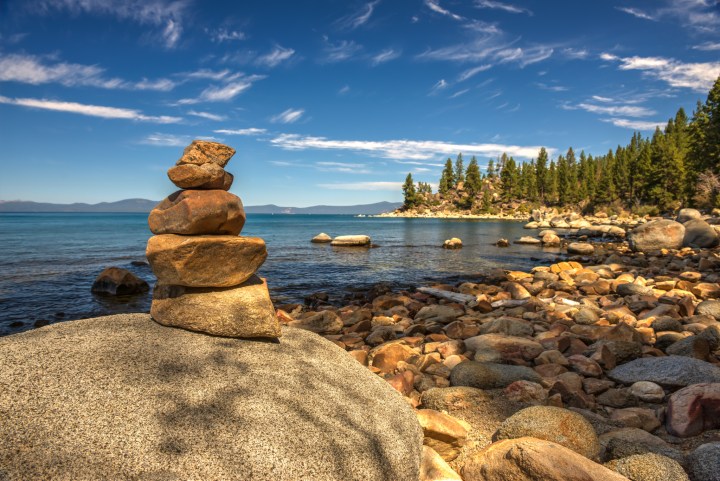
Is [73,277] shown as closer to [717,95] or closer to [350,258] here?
[350,258]

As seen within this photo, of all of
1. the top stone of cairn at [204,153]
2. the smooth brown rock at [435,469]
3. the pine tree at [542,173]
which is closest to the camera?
the smooth brown rock at [435,469]

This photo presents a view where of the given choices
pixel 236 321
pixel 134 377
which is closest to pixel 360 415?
pixel 236 321

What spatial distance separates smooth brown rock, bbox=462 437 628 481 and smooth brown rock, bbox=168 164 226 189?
4.72 m

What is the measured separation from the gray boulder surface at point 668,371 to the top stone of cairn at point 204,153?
24.1 ft

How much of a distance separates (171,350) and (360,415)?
227 centimetres

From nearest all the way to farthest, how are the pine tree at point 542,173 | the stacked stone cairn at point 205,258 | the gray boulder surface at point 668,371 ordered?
the stacked stone cairn at point 205,258, the gray boulder surface at point 668,371, the pine tree at point 542,173

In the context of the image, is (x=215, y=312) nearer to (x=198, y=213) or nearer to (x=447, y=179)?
(x=198, y=213)

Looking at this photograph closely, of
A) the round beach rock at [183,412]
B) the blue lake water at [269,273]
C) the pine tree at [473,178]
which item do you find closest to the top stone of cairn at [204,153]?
the round beach rock at [183,412]

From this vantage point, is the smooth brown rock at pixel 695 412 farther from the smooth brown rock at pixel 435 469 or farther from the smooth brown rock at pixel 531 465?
the smooth brown rock at pixel 435 469

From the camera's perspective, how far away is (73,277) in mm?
19719

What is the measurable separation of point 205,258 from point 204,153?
1.49 metres

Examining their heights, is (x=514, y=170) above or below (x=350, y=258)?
above

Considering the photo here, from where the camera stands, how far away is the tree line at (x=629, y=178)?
2318 inches

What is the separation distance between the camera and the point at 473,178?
134 meters
